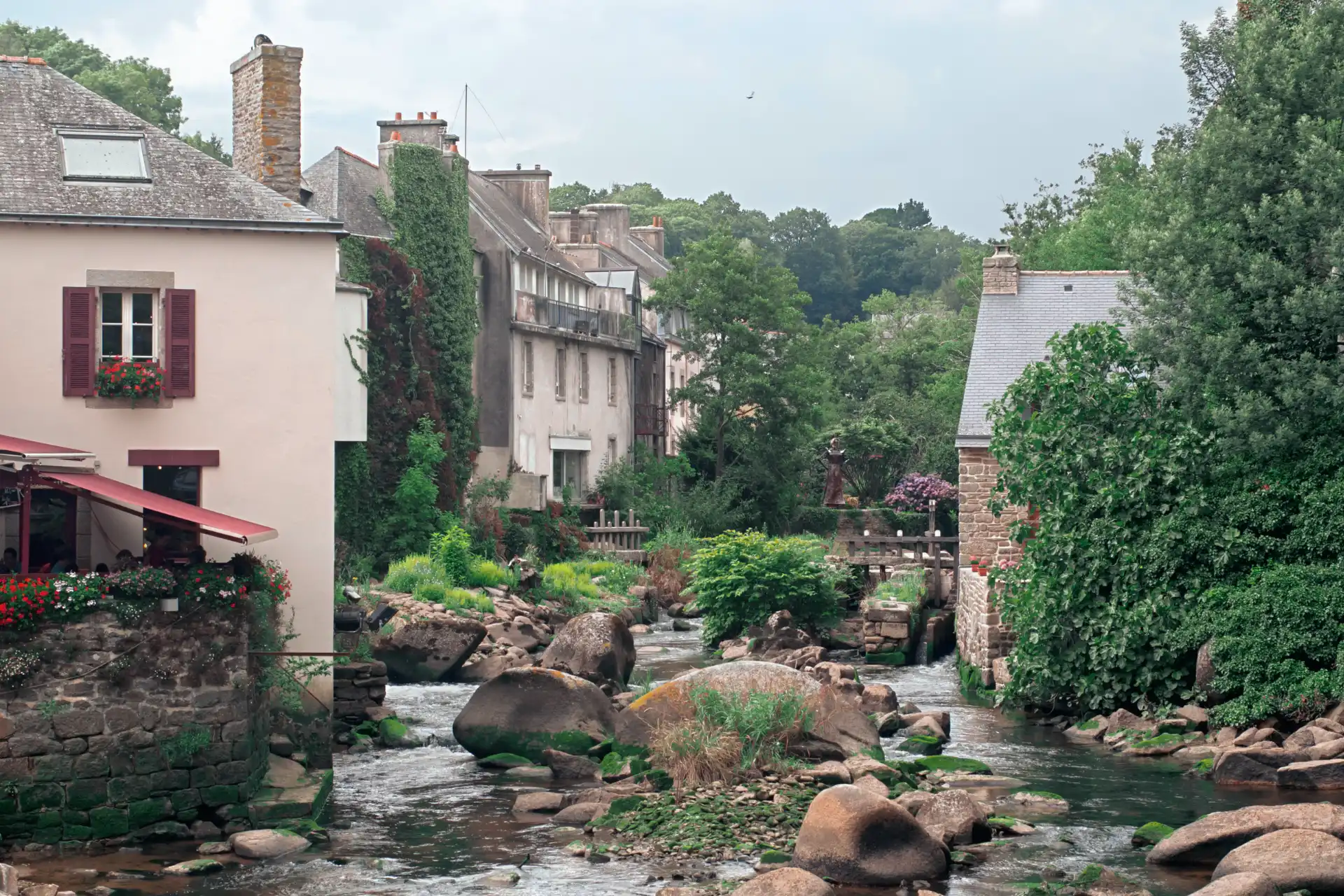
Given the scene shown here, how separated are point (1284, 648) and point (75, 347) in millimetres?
15668

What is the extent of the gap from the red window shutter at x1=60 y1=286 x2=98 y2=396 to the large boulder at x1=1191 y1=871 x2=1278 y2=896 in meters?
12.9

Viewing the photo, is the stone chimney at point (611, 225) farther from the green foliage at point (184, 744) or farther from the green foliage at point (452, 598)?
the green foliage at point (184, 744)

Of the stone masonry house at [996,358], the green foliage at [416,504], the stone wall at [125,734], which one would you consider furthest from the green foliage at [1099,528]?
the green foliage at [416,504]

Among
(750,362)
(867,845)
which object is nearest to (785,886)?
(867,845)

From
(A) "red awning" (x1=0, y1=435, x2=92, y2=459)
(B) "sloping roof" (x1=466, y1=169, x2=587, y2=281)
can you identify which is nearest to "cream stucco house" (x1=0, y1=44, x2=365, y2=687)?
(A) "red awning" (x1=0, y1=435, x2=92, y2=459)

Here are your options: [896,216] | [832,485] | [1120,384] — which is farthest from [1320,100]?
Result: [896,216]

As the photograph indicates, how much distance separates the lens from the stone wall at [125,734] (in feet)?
49.5

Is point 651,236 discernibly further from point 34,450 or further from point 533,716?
point 34,450

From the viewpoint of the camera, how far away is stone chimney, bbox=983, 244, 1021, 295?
32562 mm

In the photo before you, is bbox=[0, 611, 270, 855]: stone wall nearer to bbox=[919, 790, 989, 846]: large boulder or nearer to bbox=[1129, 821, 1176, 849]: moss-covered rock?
bbox=[919, 790, 989, 846]: large boulder

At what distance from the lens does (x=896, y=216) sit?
122 m

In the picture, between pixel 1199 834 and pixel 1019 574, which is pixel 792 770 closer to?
pixel 1199 834

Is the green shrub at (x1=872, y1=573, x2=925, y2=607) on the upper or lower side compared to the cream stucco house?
lower

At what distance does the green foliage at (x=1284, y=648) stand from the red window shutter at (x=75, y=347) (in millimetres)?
14954
